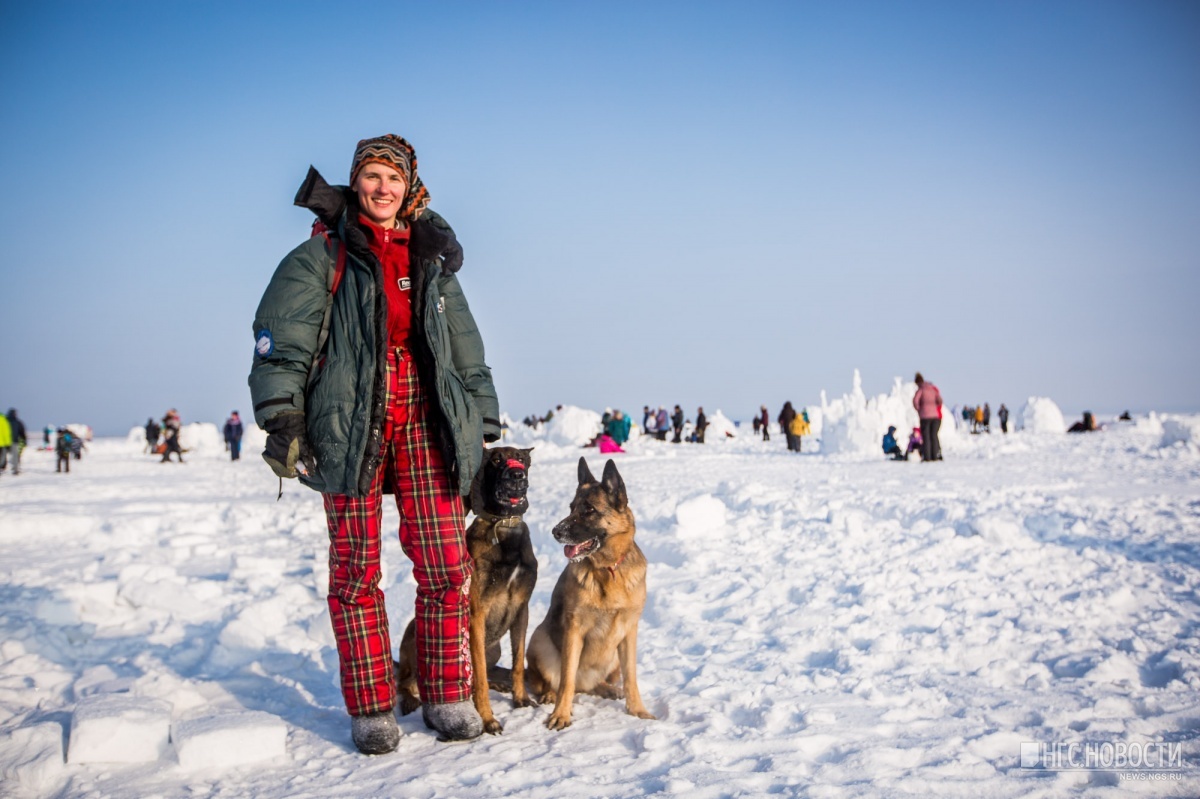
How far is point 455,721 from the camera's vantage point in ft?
10.1

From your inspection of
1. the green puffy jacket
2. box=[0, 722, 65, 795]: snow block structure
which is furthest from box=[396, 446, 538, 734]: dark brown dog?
box=[0, 722, 65, 795]: snow block structure

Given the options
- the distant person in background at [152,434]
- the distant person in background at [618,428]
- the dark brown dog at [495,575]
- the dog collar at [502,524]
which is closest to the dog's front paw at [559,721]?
the dark brown dog at [495,575]

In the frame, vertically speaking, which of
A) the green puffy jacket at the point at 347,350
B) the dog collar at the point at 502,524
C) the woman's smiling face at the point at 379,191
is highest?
the woman's smiling face at the point at 379,191

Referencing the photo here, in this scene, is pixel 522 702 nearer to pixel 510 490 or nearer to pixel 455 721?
pixel 455 721

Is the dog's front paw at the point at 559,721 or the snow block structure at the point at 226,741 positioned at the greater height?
the snow block structure at the point at 226,741

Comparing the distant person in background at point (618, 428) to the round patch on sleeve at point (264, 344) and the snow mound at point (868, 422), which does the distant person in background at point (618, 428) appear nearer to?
the snow mound at point (868, 422)

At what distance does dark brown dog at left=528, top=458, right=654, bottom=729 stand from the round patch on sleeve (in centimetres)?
164

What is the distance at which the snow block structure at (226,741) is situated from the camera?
2.75m

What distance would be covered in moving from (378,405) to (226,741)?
55.4 inches

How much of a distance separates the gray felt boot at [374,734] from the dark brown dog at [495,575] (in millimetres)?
496

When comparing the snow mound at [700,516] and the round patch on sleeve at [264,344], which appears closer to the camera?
the round patch on sleeve at [264,344]

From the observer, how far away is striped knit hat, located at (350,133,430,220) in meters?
3.04

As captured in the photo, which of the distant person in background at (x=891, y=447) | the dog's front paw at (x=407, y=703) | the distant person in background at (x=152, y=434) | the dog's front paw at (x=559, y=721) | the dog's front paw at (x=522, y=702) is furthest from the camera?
the distant person in background at (x=152, y=434)

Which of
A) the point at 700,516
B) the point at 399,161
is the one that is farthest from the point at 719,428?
the point at 399,161
